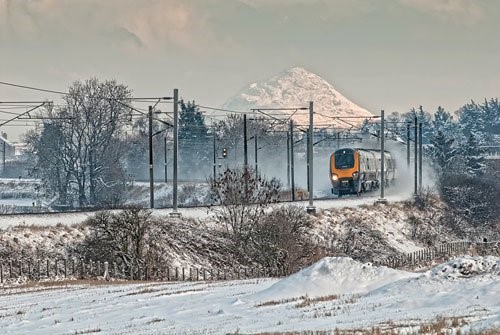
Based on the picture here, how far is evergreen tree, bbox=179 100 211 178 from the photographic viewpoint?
6220 inches

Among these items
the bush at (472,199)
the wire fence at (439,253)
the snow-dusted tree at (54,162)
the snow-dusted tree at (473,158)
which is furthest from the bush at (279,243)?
the snow-dusted tree at (473,158)

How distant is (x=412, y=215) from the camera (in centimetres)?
9294

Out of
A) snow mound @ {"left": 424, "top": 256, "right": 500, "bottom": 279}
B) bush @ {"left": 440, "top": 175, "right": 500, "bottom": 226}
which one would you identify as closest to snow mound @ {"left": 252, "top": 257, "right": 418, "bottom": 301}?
snow mound @ {"left": 424, "top": 256, "right": 500, "bottom": 279}

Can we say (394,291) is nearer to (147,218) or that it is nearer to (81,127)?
(147,218)

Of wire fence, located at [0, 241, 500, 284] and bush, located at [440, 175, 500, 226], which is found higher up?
bush, located at [440, 175, 500, 226]

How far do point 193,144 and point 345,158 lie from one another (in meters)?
79.8

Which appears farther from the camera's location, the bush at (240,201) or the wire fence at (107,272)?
the bush at (240,201)

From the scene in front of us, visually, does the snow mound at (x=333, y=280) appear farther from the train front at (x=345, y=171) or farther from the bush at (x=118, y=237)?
the train front at (x=345, y=171)

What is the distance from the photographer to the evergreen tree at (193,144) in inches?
6220

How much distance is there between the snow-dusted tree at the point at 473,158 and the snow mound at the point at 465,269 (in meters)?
117

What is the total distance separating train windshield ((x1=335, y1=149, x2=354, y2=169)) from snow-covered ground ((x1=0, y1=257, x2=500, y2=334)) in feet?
176

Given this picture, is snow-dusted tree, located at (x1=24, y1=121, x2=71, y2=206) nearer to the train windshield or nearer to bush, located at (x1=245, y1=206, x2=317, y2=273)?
the train windshield

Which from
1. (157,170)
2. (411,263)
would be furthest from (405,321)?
(157,170)

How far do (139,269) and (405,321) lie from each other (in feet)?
103
